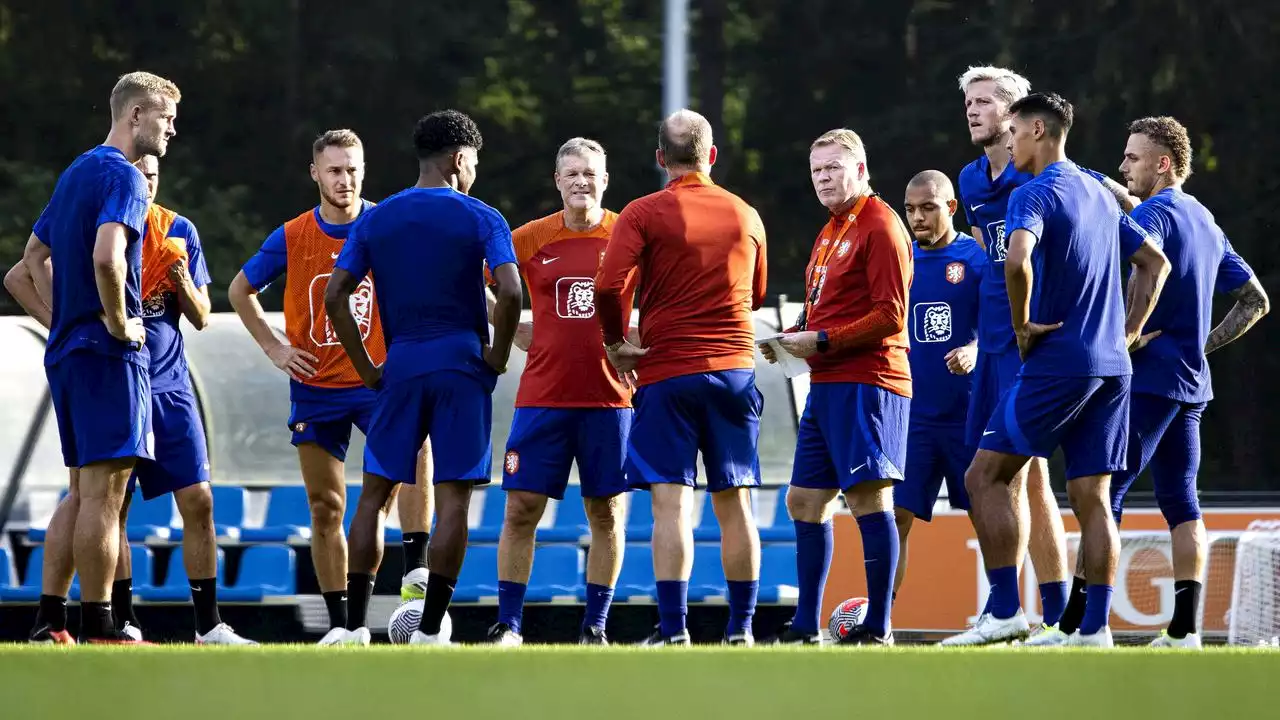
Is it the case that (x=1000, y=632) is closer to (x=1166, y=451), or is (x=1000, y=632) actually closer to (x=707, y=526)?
(x=1166, y=451)

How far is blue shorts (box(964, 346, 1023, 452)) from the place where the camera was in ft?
25.6

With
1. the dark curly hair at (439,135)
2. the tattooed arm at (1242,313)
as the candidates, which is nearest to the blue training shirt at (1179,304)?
the tattooed arm at (1242,313)

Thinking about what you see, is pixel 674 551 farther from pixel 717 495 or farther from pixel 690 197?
pixel 690 197

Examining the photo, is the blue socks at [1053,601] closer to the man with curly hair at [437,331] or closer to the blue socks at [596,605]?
the blue socks at [596,605]

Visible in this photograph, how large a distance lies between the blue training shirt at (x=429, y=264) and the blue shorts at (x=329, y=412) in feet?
3.23

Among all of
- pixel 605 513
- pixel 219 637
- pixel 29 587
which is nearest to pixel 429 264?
pixel 605 513

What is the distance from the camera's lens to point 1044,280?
7.09 meters

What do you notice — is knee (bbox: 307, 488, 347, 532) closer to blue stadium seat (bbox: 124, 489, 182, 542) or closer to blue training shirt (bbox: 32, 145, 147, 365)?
blue training shirt (bbox: 32, 145, 147, 365)

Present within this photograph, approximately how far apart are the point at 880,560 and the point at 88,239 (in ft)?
10.6

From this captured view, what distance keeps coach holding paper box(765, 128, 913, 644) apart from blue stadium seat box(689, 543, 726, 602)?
2.59 m

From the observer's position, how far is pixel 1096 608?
700 cm

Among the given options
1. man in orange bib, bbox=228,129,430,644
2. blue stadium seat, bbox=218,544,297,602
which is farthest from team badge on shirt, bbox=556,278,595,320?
blue stadium seat, bbox=218,544,297,602

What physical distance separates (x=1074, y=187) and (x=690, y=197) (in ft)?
4.66

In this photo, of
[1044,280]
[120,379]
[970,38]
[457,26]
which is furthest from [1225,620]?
[457,26]
